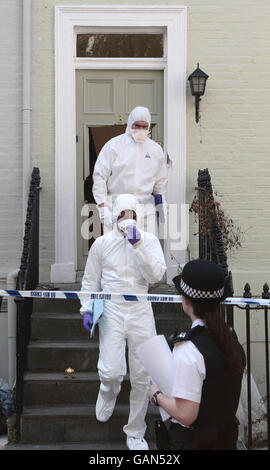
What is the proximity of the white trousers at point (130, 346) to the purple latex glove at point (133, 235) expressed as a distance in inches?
18.7

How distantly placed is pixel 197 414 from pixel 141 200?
3754 mm

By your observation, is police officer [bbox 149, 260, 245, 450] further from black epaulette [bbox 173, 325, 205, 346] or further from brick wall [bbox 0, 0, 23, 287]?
brick wall [bbox 0, 0, 23, 287]

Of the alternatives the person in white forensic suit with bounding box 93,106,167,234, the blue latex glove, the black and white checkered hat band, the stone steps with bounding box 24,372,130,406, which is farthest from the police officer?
the blue latex glove

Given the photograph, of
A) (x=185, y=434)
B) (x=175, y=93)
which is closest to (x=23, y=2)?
(x=175, y=93)

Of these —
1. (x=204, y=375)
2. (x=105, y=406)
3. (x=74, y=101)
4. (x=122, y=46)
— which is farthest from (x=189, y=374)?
(x=122, y=46)

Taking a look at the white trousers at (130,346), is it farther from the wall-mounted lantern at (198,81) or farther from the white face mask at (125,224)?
the wall-mounted lantern at (198,81)

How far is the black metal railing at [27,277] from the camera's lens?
210 inches

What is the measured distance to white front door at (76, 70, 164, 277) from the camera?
296 inches

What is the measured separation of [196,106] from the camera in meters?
7.21

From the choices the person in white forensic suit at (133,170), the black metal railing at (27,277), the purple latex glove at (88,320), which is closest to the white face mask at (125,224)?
the purple latex glove at (88,320)

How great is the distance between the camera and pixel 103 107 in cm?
757

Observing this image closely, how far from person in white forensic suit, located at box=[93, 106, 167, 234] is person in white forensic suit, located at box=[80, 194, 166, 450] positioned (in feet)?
3.94

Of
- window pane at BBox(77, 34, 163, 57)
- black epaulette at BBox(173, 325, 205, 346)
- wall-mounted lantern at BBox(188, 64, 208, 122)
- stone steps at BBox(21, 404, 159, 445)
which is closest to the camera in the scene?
black epaulette at BBox(173, 325, 205, 346)

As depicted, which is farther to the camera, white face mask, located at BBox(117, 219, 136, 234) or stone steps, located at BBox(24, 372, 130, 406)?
stone steps, located at BBox(24, 372, 130, 406)
